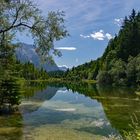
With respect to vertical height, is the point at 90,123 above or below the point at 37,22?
below

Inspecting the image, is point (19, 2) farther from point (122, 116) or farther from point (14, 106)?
point (14, 106)

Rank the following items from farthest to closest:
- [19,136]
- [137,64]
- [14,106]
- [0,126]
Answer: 1. [137,64]
2. [14,106]
3. [0,126]
4. [19,136]

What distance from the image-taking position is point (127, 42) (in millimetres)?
150375

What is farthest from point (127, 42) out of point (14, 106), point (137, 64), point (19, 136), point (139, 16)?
point (19, 136)

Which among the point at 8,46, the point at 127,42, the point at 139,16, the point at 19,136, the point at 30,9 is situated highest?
the point at 139,16

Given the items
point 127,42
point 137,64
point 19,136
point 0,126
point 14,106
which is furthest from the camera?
point 127,42

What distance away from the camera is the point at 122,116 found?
45.2 metres

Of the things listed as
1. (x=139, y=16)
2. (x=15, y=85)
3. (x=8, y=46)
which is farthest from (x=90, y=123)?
(x=139, y=16)

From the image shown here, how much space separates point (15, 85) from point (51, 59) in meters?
25.1

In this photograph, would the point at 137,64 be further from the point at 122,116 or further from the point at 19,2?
the point at 19,2

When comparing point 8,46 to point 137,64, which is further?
point 137,64

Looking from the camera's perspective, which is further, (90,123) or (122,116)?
(122,116)

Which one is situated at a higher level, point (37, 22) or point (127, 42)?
point (127, 42)

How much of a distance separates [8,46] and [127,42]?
127161 mm
